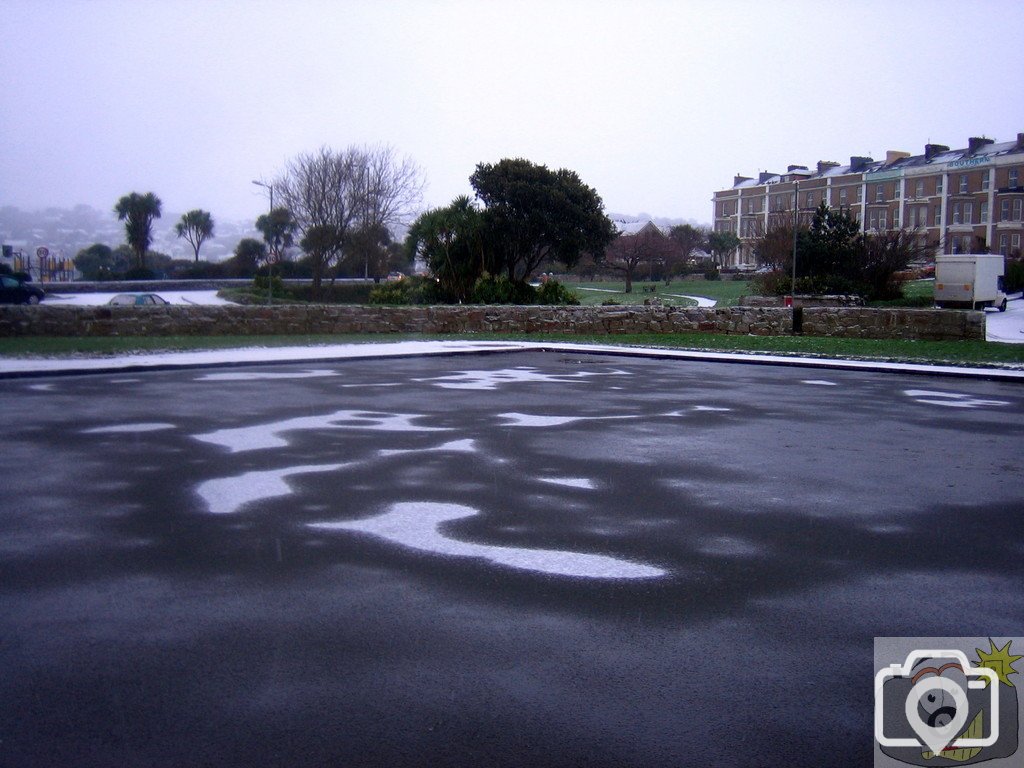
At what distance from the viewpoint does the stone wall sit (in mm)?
23702

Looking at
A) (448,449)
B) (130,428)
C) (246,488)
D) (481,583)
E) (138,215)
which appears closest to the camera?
(481,583)

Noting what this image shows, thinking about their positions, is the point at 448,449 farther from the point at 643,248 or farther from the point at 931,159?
the point at 931,159

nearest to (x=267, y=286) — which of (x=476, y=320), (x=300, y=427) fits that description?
(x=476, y=320)

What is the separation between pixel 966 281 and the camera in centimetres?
3731

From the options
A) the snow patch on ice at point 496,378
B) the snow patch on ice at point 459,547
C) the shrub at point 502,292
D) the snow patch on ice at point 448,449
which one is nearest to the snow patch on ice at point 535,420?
the snow patch on ice at point 448,449

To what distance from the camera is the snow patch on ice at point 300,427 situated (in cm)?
1002

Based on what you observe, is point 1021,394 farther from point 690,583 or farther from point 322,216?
point 322,216

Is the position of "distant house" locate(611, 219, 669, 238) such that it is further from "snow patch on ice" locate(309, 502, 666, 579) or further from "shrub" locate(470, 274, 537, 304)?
"snow patch on ice" locate(309, 502, 666, 579)

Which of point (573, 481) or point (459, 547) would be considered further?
point (573, 481)

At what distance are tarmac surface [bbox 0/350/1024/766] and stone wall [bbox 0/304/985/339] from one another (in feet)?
43.8

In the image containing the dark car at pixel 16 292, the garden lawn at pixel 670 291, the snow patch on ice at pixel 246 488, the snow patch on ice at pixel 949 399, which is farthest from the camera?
the garden lawn at pixel 670 291

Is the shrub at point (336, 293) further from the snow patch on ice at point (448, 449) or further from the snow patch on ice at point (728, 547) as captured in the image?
the snow patch on ice at point (728, 547)

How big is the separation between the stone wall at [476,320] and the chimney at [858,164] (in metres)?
64.5

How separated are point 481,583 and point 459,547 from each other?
750mm
